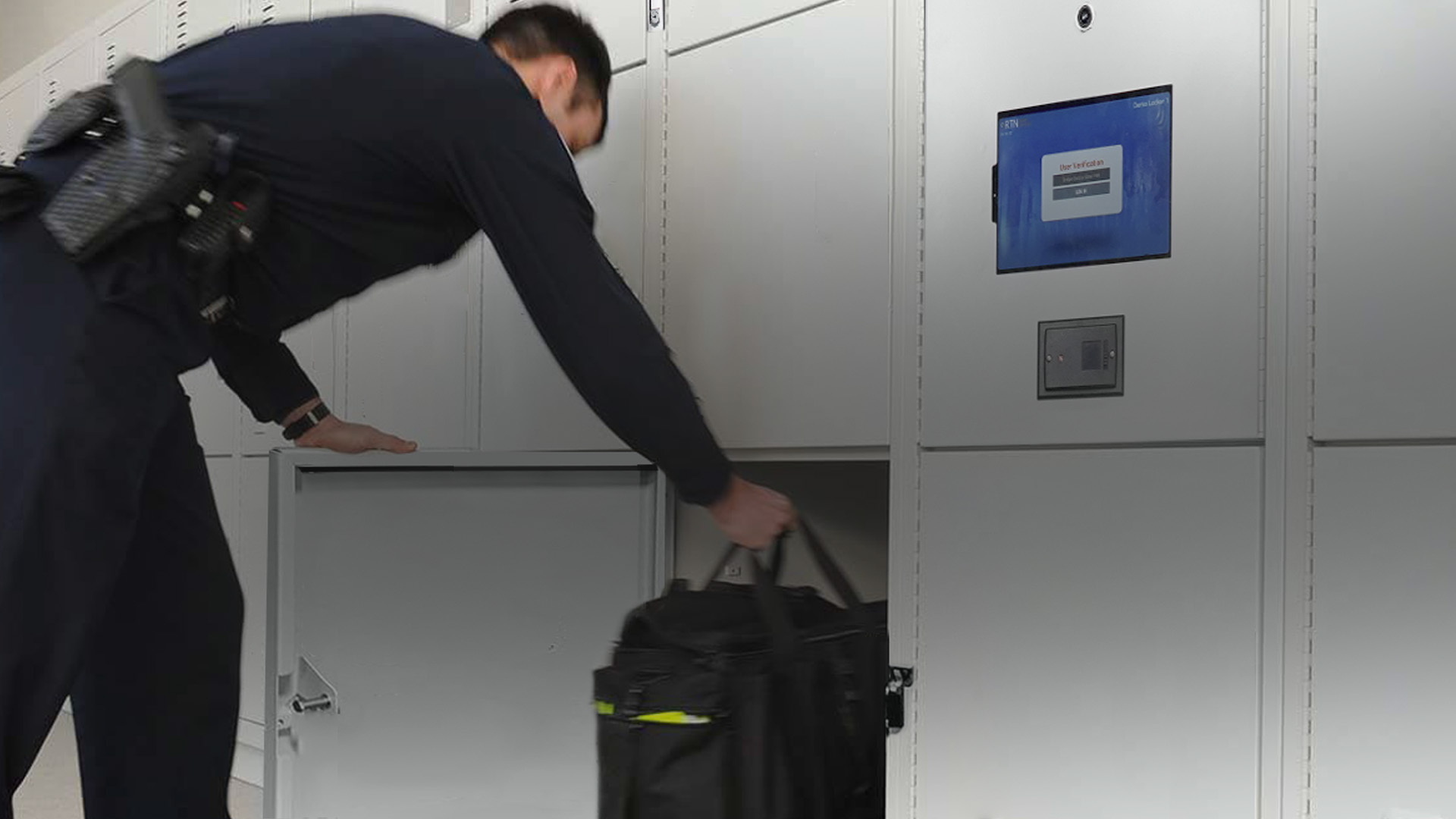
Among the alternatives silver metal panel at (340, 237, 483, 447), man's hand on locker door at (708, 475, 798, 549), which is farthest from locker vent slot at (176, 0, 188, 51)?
man's hand on locker door at (708, 475, 798, 549)

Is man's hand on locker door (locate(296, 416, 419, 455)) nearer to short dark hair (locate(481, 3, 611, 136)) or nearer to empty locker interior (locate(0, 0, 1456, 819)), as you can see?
empty locker interior (locate(0, 0, 1456, 819))

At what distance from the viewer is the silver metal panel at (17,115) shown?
5117 mm

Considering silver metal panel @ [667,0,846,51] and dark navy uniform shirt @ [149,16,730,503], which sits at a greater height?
silver metal panel @ [667,0,846,51]

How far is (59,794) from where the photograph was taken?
3.46 meters

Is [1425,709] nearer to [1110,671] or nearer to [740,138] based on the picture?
[1110,671]

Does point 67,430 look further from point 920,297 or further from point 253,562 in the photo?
point 253,562

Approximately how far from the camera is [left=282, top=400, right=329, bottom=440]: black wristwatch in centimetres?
208

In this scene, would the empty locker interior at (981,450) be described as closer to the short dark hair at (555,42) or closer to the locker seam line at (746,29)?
the locker seam line at (746,29)

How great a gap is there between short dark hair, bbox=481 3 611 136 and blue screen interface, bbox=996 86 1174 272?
0.61m

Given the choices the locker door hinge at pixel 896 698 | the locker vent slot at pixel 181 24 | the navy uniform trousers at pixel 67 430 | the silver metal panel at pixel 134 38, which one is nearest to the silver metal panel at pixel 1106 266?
the locker door hinge at pixel 896 698

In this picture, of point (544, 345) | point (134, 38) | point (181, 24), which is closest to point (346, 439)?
point (544, 345)

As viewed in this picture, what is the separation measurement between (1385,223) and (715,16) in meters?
1.25

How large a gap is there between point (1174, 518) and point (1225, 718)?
0.27 m

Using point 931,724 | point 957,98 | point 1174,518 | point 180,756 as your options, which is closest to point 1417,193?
point 1174,518
